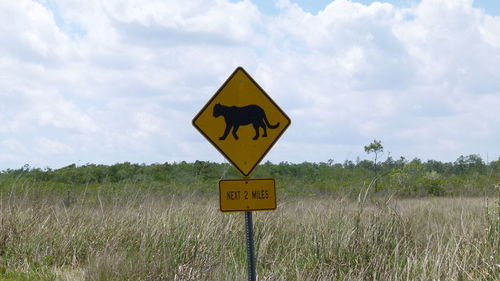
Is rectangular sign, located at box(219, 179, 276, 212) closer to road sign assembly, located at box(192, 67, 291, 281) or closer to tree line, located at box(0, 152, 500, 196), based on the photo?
road sign assembly, located at box(192, 67, 291, 281)

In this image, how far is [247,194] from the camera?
7.33 m

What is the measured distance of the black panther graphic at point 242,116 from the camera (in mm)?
7379

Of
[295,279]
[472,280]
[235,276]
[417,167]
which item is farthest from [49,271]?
[417,167]

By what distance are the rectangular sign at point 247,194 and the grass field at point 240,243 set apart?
1392 mm

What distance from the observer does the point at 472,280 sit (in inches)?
300

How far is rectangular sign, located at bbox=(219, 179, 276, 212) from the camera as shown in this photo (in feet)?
23.8

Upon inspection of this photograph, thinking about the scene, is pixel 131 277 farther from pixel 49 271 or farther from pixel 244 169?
pixel 244 169

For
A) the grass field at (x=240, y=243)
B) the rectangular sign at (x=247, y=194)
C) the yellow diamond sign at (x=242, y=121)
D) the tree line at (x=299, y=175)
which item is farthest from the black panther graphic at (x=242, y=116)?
the tree line at (x=299, y=175)

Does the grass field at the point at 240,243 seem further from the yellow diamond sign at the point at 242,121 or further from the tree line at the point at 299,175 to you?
the tree line at the point at 299,175

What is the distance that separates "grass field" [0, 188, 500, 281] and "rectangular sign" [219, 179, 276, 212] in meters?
1.39

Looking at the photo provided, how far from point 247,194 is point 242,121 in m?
0.80

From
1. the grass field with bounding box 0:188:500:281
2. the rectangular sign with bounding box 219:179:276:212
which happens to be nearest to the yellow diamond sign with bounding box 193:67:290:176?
the rectangular sign with bounding box 219:179:276:212

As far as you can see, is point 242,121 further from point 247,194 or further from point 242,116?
point 247,194

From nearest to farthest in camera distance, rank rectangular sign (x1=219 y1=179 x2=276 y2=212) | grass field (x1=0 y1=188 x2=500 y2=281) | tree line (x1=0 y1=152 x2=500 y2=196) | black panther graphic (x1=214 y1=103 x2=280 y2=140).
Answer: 1. rectangular sign (x1=219 y1=179 x2=276 y2=212)
2. black panther graphic (x1=214 y1=103 x2=280 y2=140)
3. grass field (x1=0 y1=188 x2=500 y2=281)
4. tree line (x1=0 y1=152 x2=500 y2=196)
